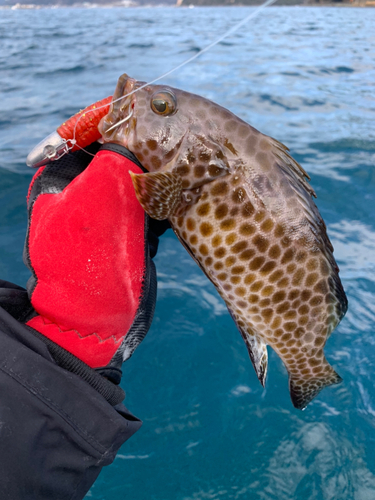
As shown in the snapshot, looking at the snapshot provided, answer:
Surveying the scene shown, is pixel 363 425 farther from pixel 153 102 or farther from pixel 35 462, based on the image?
pixel 153 102

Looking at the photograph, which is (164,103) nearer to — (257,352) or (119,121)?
(119,121)

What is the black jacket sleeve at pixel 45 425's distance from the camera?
167 cm

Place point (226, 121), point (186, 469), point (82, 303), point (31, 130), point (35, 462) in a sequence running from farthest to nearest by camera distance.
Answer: point (31, 130) → point (186, 469) → point (226, 121) → point (82, 303) → point (35, 462)

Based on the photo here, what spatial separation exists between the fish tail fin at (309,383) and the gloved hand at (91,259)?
132cm

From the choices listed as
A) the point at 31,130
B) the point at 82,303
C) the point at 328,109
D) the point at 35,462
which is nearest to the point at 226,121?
the point at 82,303

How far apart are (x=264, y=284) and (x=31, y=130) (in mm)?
7015

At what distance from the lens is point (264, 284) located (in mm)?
2238

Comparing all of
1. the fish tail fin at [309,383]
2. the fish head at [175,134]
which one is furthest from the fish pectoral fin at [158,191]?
the fish tail fin at [309,383]

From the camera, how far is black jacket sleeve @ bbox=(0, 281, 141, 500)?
167 cm

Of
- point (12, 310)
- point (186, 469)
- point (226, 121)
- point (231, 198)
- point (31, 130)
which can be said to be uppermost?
point (226, 121)

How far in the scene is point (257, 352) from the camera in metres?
2.48

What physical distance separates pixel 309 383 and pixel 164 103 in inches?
82.0

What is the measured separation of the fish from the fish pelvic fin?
9.7 inches

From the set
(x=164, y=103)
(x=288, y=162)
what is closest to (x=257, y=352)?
(x=288, y=162)
